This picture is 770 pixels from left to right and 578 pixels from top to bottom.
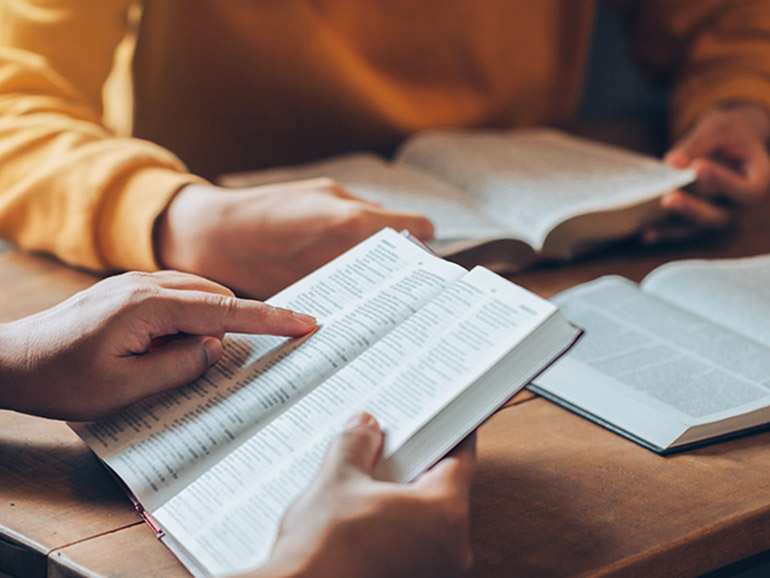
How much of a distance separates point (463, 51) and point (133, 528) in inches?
44.2

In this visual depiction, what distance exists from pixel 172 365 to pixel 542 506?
0.86ft

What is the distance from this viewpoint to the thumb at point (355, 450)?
414 millimetres

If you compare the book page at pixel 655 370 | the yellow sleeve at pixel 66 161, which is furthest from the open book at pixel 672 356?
the yellow sleeve at pixel 66 161

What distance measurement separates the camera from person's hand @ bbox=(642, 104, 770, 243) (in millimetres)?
983

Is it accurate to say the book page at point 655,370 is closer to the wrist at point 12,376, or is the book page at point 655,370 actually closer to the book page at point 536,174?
the book page at point 536,174

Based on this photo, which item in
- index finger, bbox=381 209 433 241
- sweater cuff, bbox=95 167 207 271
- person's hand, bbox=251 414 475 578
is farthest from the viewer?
sweater cuff, bbox=95 167 207 271

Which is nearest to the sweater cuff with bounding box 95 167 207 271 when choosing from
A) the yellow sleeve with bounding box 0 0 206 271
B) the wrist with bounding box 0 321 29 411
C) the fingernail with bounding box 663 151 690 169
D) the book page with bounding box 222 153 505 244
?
the yellow sleeve with bounding box 0 0 206 271

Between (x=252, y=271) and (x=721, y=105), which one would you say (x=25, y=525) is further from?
(x=721, y=105)

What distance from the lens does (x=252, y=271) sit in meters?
0.77

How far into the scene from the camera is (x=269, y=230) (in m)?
0.76

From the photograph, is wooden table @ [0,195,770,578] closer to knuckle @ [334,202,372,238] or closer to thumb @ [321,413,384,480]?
thumb @ [321,413,384,480]

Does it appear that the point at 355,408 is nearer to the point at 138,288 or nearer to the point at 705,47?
the point at 138,288

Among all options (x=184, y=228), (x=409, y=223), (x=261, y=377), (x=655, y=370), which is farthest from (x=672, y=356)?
(x=184, y=228)

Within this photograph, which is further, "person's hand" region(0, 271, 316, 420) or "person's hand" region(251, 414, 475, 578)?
"person's hand" region(0, 271, 316, 420)
